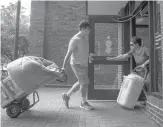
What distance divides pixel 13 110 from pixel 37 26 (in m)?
6.79

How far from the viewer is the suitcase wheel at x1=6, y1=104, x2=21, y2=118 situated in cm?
347

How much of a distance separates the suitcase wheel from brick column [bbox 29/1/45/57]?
6159 mm

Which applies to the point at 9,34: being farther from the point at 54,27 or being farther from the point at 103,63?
the point at 103,63

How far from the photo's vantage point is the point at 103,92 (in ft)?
17.3

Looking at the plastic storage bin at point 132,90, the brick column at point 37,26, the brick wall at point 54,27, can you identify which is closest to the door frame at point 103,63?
the plastic storage bin at point 132,90

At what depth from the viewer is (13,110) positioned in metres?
3.47

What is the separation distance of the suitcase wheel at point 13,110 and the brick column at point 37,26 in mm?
6159

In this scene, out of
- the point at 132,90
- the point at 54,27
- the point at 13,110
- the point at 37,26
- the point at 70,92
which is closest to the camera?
the point at 13,110

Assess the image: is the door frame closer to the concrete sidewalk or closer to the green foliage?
the concrete sidewalk

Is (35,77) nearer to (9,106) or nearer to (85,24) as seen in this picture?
(9,106)

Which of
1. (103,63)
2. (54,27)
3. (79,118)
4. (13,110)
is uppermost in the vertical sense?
(54,27)

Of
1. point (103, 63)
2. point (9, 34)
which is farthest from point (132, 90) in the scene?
point (9, 34)

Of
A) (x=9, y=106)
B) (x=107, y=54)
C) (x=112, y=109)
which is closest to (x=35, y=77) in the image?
(x=9, y=106)

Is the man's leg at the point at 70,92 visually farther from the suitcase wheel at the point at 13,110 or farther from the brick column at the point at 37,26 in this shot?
the brick column at the point at 37,26
